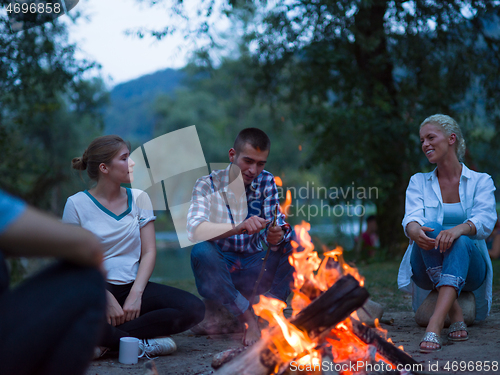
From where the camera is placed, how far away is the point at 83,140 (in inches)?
792

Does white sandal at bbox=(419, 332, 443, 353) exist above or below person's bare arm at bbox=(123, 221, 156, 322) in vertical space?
below

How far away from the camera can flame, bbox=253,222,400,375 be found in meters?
2.14

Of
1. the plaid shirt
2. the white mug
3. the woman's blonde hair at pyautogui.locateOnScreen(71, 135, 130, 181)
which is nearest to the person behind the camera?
the white mug

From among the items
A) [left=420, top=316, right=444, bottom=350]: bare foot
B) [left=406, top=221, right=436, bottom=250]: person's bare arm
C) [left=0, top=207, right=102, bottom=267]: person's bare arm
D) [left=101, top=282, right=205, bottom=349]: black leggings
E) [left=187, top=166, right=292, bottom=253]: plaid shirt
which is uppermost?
[left=0, top=207, right=102, bottom=267]: person's bare arm

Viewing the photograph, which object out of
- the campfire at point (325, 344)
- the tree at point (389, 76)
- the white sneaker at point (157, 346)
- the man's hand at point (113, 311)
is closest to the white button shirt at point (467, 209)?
the campfire at point (325, 344)

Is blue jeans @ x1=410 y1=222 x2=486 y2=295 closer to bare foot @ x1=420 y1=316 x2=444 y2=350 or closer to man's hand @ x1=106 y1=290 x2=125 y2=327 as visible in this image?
bare foot @ x1=420 y1=316 x2=444 y2=350

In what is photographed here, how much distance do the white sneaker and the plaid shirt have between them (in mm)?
755

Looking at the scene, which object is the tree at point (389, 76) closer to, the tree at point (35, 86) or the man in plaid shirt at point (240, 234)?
the tree at point (35, 86)

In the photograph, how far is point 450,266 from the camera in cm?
293

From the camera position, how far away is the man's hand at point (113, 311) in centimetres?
280

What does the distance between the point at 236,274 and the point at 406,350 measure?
1.30m

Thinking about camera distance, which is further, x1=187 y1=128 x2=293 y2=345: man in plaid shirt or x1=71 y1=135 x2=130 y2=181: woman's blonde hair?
x1=187 y1=128 x2=293 y2=345: man in plaid shirt

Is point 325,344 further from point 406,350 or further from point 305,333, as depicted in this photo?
point 406,350

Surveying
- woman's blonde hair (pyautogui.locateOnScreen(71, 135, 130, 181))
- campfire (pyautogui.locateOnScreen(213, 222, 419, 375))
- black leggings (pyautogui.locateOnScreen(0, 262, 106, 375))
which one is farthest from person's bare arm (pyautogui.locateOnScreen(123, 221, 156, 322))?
black leggings (pyautogui.locateOnScreen(0, 262, 106, 375))
